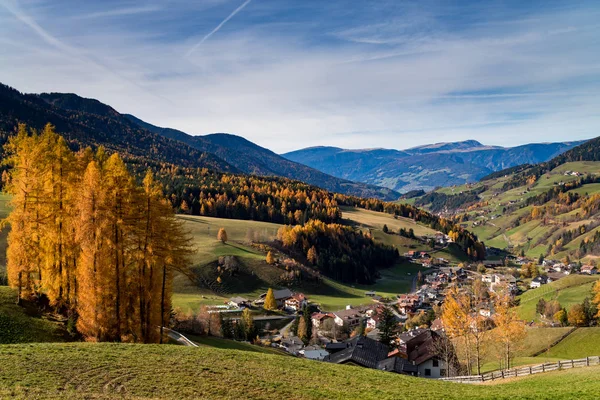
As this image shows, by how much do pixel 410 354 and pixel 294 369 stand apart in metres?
49.7

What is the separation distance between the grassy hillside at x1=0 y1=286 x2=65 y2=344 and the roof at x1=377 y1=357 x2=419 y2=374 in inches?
1861

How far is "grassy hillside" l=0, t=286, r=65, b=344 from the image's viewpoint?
31.7 meters

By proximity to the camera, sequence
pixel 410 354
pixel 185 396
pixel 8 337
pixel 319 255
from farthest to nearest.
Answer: pixel 319 255 < pixel 410 354 < pixel 8 337 < pixel 185 396

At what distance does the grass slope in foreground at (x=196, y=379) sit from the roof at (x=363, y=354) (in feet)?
108

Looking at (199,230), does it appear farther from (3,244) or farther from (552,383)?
(552,383)

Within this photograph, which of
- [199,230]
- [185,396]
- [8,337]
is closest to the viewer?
[185,396]

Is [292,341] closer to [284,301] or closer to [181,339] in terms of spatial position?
[284,301]

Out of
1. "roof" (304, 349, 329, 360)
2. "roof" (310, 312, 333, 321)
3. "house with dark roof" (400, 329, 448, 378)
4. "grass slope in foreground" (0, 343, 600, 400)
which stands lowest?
"roof" (310, 312, 333, 321)

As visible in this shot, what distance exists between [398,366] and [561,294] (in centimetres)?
8401

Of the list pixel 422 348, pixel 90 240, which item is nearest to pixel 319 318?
pixel 422 348

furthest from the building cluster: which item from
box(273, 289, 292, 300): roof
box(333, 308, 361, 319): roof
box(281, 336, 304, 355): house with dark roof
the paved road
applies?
the paved road

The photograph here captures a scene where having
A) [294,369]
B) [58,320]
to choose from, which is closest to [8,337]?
[58,320]

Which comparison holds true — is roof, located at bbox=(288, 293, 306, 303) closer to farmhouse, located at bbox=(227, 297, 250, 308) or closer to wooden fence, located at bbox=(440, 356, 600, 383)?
farmhouse, located at bbox=(227, 297, 250, 308)

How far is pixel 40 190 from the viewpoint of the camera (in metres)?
35.3
